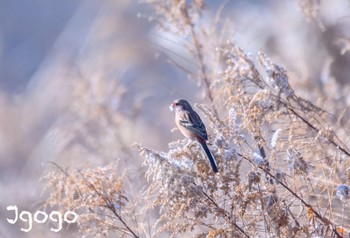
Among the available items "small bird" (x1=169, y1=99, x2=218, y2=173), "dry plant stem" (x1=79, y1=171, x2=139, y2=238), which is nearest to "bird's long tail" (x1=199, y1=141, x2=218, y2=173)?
"small bird" (x1=169, y1=99, x2=218, y2=173)

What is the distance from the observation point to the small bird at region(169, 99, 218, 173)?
4.34 m

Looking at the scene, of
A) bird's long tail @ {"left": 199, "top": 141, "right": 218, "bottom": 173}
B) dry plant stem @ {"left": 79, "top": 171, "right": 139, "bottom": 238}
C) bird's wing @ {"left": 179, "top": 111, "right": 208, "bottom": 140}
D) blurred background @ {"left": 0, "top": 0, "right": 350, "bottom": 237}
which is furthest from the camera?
blurred background @ {"left": 0, "top": 0, "right": 350, "bottom": 237}

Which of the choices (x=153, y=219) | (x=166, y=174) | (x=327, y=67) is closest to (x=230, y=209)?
(x=166, y=174)

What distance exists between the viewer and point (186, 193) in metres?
4.11

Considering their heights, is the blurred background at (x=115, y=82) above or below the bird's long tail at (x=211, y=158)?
above

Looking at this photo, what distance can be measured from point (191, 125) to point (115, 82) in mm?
4480

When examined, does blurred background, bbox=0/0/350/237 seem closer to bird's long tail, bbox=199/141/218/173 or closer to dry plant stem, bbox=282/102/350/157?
dry plant stem, bbox=282/102/350/157

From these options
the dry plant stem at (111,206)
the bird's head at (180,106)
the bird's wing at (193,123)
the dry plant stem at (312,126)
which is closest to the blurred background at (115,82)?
the dry plant stem at (111,206)

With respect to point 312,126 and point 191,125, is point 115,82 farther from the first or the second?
point 312,126

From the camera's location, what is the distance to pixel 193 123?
5203 mm

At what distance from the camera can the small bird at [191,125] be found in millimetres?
4340

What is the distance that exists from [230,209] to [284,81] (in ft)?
2.07

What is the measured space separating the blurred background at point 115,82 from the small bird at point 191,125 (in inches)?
27.5

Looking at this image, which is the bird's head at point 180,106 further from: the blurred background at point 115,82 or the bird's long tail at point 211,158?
the bird's long tail at point 211,158
